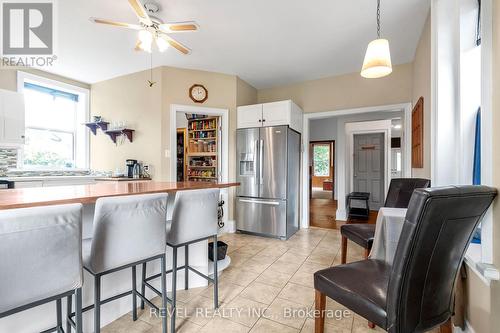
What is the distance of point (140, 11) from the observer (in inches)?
71.4

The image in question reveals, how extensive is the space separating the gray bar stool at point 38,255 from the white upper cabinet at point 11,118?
3470 millimetres

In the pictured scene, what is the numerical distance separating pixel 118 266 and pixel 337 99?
3903 mm

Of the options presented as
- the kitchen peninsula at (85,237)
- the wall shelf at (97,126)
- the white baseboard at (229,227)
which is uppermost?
the wall shelf at (97,126)

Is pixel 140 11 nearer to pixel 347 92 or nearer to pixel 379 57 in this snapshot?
pixel 379 57

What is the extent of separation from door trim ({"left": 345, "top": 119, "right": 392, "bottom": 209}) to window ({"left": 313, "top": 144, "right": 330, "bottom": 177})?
4.74m

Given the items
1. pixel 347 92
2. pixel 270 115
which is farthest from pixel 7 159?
pixel 347 92

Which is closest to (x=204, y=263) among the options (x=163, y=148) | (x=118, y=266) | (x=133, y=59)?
(x=118, y=266)

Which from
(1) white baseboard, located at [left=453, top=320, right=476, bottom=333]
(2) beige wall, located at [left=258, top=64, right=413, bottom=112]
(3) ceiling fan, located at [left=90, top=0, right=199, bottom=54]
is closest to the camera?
(1) white baseboard, located at [left=453, top=320, right=476, bottom=333]

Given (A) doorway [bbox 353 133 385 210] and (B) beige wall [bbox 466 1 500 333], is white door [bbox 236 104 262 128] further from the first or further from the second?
(A) doorway [bbox 353 133 385 210]

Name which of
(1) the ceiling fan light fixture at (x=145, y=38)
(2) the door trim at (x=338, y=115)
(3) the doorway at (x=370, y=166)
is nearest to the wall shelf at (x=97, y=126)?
(1) the ceiling fan light fixture at (x=145, y=38)

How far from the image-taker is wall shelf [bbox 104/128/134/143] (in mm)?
3908

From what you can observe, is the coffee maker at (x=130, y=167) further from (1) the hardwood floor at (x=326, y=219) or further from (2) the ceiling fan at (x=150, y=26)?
(1) the hardwood floor at (x=326, y=219)

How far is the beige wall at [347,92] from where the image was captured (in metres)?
3.50

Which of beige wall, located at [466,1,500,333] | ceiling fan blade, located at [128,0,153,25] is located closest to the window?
ceiling fan blade, located at [128,0,153,25]
